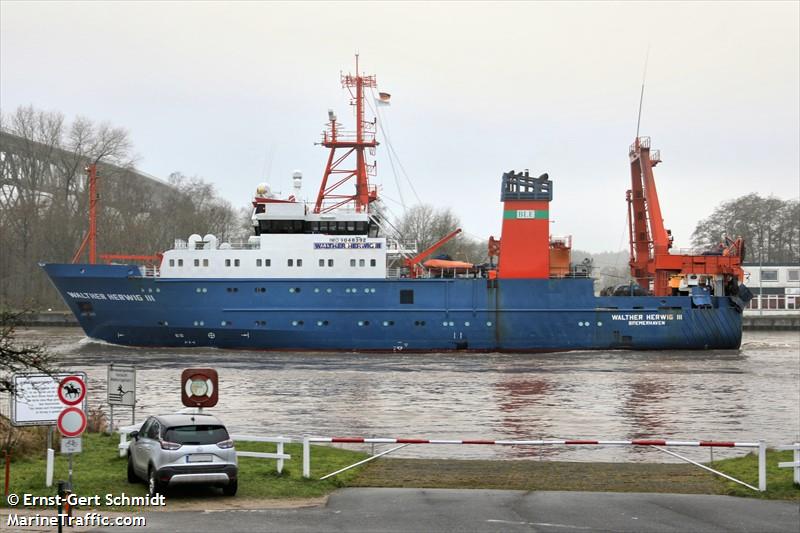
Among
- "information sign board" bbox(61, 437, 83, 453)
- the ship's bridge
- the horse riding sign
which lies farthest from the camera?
the ship's bridge

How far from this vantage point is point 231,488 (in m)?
11.0

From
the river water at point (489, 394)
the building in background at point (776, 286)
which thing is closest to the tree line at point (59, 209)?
the river water at point (489, 394)

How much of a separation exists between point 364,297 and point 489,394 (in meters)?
14.1

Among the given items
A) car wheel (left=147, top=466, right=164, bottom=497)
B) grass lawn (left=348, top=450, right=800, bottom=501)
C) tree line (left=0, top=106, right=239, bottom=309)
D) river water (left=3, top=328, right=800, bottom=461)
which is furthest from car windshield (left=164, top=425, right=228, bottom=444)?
tree line (left=0, top=106, right=239, bottom=309)

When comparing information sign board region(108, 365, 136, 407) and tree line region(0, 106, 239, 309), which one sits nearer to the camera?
information sign board region(108, 365, 136, 407)

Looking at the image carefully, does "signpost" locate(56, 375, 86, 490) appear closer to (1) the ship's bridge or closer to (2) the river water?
(2) the river water

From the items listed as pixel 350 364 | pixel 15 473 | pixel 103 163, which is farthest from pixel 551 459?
pixel 103 163

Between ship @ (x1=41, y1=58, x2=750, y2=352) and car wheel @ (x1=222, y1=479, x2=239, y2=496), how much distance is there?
93.3ft

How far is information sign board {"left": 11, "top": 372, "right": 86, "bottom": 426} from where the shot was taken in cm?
1130

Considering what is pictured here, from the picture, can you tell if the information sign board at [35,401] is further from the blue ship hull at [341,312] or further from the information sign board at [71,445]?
the blue ship hull at [341,312]

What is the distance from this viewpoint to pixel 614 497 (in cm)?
1141

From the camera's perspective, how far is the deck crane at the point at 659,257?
42.5 metres

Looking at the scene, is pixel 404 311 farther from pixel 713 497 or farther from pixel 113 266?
pixel 713 497

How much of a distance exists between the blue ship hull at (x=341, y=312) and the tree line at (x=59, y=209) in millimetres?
27240
